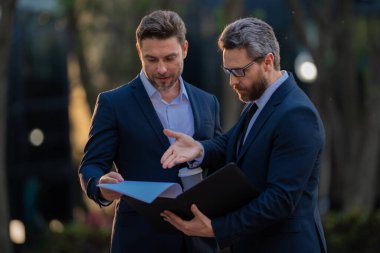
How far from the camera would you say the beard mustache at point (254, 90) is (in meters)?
3.87

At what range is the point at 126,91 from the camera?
4438 millimetres

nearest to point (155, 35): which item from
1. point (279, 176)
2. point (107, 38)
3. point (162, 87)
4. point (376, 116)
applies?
point (162, 87)

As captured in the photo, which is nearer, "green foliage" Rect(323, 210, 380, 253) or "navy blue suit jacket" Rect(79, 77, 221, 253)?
"navy blue suit jacket" Rect(79, 77, 221, 253)

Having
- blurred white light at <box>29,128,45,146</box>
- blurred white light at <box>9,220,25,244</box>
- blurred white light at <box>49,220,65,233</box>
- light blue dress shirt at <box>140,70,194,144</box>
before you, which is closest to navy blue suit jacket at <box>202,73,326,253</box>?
light blue dress shirt at <box>140,70,194,144</box>

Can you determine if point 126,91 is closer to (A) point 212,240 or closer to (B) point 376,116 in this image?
(A) point 212,240

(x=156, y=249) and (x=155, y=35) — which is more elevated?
(x=155, y=35)

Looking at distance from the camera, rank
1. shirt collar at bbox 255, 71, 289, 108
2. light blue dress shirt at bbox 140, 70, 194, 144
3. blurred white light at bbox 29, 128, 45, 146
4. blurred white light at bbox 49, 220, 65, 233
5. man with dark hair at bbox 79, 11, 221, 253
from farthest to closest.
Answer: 1. blurred white light at bbox 29, 128, 45, 146
2. blurred white light at bbox 49, 220, 65, 233
3. light blue dress shirt at bbox 140, 70, 194, 144
4. man with dark hair at bbox 79, 11, 221, 253
5. shirt collar at bbox 255, 71, 289, 108

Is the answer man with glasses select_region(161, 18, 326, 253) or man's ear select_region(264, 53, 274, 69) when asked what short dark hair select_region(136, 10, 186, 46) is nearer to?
man with glasses select_region(161, 18, 326, 253)

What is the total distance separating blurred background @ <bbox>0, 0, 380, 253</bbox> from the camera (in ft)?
30.6

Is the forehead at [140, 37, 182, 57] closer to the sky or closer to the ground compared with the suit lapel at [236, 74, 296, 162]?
closer to the sky

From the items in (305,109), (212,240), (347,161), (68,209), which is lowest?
(68,209)

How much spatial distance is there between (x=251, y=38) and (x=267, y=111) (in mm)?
333

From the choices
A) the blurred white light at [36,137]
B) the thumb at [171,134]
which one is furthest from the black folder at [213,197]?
the blurred white light at [36,137]

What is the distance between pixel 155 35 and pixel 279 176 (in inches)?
39.5
